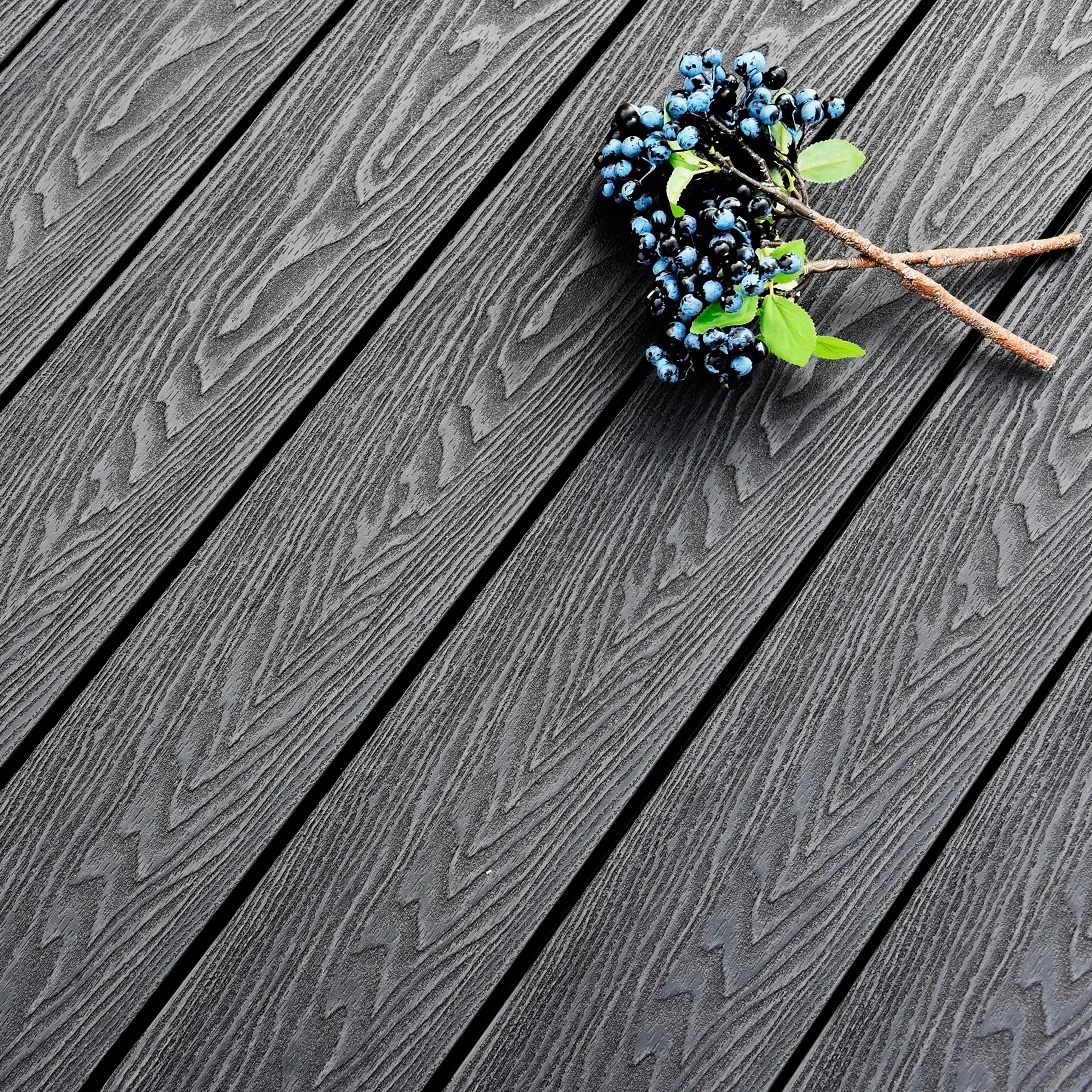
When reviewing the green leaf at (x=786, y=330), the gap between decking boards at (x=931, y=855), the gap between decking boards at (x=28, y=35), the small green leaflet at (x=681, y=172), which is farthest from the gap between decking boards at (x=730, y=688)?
the gap between decking boards at (x=28, y=35)

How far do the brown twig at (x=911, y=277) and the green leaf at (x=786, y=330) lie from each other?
0.07 meters

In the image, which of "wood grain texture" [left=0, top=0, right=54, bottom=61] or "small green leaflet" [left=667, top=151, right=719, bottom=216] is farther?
"wood grain texture" [left=0, top=0, right=54, bottom=61]

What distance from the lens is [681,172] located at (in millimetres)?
652

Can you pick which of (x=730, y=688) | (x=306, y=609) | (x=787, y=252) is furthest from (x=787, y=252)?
(x=306, y=609)

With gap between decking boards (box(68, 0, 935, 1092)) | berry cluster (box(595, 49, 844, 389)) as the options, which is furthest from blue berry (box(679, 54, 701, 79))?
gap between decking boards (box(68, 0, 935, 1092))

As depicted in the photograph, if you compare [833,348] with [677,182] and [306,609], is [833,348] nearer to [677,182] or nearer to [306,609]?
[677,182]

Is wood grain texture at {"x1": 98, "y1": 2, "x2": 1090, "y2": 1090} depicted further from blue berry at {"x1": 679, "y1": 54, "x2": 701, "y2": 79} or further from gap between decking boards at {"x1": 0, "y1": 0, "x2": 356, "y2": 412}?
gap between decking boards at {"x1": 0, "y1": 0, "x2": 356, "y2": 412}

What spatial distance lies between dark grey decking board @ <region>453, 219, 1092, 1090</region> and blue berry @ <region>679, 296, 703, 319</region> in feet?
0.65

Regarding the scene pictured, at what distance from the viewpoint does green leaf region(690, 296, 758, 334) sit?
66 centimetres

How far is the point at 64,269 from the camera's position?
0.75 meters

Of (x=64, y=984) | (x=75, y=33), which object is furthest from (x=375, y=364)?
(x=64, y=984)

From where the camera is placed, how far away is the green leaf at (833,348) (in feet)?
2.27

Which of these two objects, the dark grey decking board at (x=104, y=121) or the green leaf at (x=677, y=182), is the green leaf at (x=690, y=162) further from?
the dark grey decking board at (x=104, y=121)

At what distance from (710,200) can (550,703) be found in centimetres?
35
